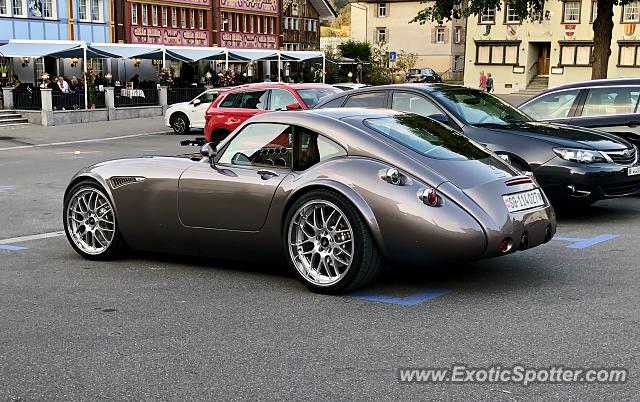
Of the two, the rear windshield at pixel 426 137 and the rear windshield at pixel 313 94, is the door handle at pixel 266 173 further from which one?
the rear windshield at pixel 313 94

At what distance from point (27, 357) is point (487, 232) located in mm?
3069

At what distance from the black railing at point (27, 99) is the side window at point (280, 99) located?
1662cm

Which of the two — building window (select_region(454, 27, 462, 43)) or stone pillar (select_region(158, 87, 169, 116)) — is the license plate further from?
building window (select_region(454, 27, 462, 43))

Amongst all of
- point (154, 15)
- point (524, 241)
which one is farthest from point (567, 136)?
point (154, 15)

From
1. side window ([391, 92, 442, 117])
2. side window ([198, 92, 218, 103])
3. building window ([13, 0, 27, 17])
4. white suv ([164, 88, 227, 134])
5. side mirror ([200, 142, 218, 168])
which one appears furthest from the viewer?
building window ([13, 0, 27, 17])

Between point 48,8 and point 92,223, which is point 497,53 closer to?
point 48,8

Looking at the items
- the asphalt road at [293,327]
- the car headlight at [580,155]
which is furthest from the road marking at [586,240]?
the car headlight at [580,155]

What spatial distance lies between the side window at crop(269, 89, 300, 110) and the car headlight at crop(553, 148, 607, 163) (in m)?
9.92

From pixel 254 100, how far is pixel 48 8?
31674mm

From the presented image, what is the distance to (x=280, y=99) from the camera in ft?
64.1

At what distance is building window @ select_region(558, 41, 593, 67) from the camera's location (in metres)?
69.6

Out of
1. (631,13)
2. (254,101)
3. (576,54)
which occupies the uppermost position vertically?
(631,13)

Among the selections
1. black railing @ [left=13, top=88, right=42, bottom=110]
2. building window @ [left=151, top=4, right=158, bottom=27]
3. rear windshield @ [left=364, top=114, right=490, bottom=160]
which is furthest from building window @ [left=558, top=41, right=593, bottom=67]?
rear windshield @ [left=364, top=114, right=490, bottom=160]

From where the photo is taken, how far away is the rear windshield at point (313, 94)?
759 inches
